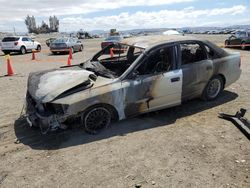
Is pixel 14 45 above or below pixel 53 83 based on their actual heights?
below

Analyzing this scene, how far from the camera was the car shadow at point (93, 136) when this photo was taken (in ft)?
18.0

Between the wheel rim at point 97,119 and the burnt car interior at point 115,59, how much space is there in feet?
4.21

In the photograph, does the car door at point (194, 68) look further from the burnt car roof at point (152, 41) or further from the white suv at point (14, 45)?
the white suv at point (14, 45)

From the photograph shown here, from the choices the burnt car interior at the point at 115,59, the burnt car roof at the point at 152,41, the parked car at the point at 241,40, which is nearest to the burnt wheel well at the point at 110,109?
the burnt car interior at the point at 115,59

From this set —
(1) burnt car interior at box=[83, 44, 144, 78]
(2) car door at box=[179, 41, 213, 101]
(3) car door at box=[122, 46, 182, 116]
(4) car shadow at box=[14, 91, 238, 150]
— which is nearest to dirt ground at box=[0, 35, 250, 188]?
(4) car shadow at box=[14, 91, 238, 150]

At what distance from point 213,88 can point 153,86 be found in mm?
2136

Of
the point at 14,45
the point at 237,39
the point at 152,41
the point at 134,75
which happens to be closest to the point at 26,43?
the point at 14,45

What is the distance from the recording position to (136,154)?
497cm

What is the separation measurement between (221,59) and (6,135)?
5068 mm

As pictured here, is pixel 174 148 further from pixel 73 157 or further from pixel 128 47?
pixel 128 47

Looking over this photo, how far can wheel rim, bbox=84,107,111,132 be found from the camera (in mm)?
5660

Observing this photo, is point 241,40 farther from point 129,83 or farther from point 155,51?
point 129,83

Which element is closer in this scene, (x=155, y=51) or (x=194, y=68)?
(x=155, y=51)

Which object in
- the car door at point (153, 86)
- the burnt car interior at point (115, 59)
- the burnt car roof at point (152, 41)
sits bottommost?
the car door at point (153, 86)
